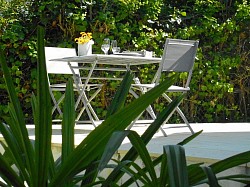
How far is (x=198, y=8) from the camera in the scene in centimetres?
732

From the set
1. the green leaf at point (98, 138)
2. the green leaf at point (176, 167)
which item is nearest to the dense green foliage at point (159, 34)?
the green leaf at point (98, 138)

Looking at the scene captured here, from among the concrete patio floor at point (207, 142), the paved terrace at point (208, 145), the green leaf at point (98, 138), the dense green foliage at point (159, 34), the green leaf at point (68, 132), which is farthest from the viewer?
the dense green foliage at point (159, 34)

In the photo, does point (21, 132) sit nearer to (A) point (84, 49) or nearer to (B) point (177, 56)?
(B) point (177, 56)

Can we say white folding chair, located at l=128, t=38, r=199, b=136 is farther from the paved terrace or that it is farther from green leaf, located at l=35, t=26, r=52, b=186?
green leaf, located at l=35, t=26, r=52, b=186

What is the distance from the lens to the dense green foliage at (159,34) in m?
6.55

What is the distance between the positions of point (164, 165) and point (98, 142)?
8.2 inches

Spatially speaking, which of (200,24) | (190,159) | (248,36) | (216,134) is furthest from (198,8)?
(190,159)

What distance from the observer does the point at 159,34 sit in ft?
22.9

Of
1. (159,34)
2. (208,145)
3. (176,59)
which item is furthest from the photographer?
(159,34)

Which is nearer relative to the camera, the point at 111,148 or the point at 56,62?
the point at 111,148

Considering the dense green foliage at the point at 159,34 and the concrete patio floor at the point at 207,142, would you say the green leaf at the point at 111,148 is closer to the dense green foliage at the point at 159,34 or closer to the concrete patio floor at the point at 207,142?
the concrete patio floor at the point at 207,142

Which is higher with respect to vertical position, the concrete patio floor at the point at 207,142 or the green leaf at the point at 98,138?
Answer: the green leaf at the point at 98,138

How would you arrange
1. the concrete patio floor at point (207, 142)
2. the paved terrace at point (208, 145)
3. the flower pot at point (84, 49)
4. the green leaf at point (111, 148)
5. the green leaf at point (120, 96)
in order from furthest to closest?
1. the flower pot at point (84, 49)
2. the concrete patio floor at point (207, 142)
3. the paved terrace at point (208, 145)
4. the green leaf at point (120, 96)
5. the green leaf at point (111, 148)

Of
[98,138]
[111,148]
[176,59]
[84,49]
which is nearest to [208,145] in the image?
[176,59]
